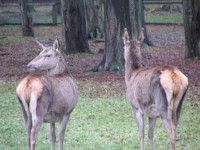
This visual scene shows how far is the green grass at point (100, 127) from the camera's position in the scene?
1152 centimetres

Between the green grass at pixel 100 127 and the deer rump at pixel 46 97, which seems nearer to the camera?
the deer rump at pixel 46 97

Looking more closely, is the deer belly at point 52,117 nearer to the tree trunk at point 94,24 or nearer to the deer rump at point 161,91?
the deer rump at point 161,91

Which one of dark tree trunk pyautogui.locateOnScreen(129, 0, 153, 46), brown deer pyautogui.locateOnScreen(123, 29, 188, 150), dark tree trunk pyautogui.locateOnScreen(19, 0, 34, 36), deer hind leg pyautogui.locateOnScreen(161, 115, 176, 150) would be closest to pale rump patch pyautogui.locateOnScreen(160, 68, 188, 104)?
brown deer pyautogui.locateOnScreen(123, 29, 188, 150)

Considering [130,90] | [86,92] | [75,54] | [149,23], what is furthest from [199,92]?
[149,23]

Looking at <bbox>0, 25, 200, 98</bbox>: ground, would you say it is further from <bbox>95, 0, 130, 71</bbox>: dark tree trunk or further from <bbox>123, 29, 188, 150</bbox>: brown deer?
<bbox>123, 29, 188, 150</bbox>: brown deer

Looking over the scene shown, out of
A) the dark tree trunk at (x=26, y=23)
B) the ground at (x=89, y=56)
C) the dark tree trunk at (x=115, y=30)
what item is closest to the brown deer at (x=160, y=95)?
the ground at (x=89, y=56)

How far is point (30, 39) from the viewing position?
108 ft

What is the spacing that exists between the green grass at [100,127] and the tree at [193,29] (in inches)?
281

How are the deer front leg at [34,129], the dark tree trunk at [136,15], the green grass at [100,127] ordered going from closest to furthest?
1. the deer front leg at [34,129]
2. the green grass at [100,127]
3. the dark tree trunk at [136,15]

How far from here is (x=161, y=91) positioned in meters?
9.66

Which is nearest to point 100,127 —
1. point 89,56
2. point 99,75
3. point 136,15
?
point 99,75

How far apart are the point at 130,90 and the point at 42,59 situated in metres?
1.56

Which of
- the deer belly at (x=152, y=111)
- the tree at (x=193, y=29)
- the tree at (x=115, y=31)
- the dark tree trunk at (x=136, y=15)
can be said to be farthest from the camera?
the dark tree trunk at (x=136, y=15)

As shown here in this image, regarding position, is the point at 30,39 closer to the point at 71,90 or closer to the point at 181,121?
the point at 181,121
